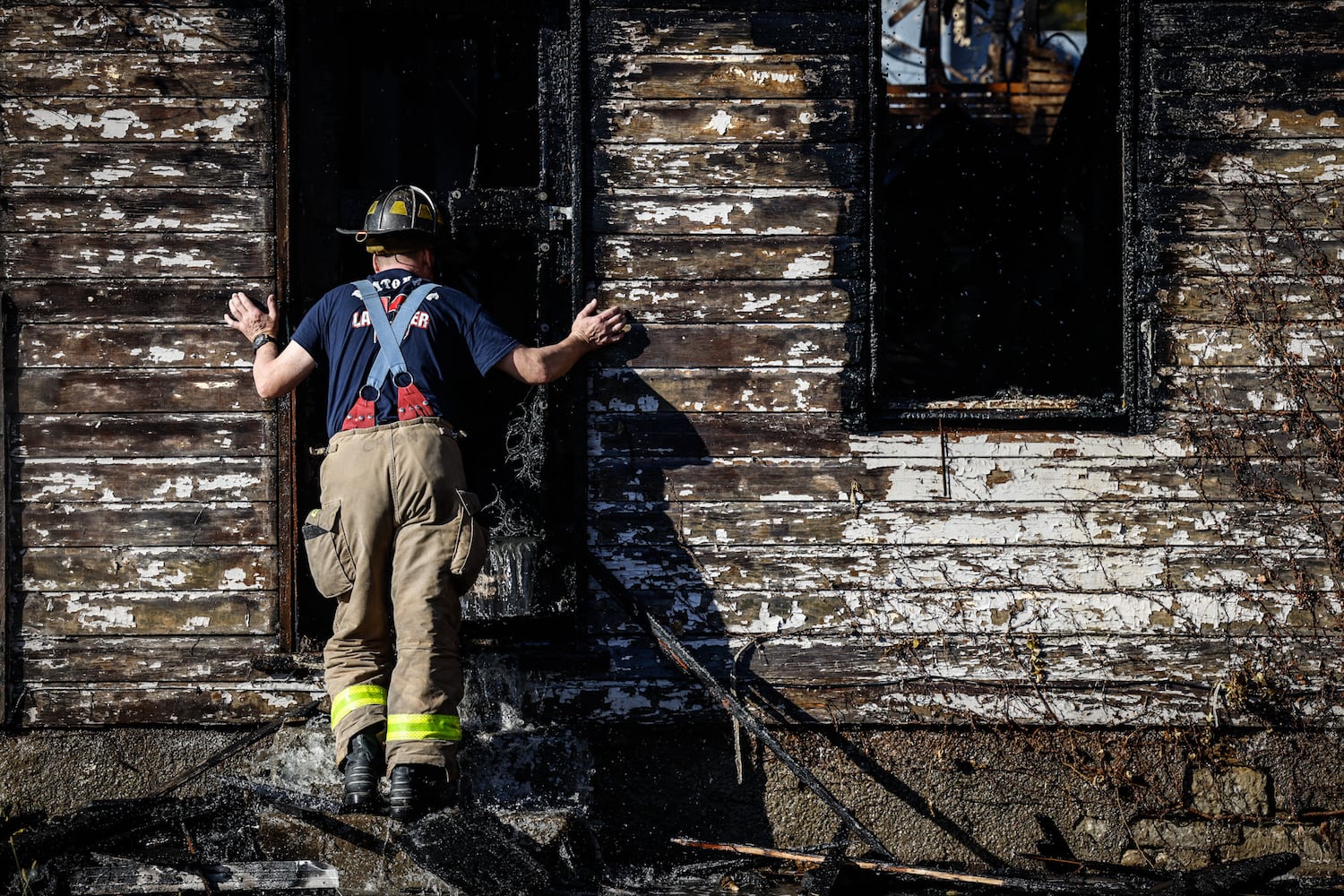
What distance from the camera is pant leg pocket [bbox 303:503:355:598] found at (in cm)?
350

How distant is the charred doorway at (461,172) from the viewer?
13.5ft

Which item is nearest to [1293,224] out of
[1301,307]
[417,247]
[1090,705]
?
[1301,307]

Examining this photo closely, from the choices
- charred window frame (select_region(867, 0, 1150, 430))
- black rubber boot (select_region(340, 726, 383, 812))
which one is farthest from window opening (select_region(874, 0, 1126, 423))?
black rubber boot (select_region(340, 726, 383, 812))

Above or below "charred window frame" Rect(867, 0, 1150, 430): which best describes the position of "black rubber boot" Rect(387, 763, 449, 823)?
below

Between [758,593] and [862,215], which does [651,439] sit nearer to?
[758,593]

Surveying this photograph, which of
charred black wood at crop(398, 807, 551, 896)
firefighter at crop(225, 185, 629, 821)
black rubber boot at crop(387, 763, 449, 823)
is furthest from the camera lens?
firefighter at crop(225, 185, 629, 821)

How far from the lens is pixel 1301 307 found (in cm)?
404

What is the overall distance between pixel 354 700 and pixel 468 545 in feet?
2.21

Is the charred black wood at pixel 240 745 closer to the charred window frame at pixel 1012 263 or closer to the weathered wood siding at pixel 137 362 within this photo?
the weathered wood siding at pixel 137 362

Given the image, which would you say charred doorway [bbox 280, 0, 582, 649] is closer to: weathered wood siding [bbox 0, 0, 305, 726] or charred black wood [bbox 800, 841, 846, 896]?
weathered wood siding [bbox 0, 0, 305, 726]

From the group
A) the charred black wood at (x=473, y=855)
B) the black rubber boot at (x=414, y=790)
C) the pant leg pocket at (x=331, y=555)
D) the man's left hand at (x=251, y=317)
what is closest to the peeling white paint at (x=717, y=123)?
the man's left hand at (x=251, y=317)

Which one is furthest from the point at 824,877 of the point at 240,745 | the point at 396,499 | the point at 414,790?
the point at 240,745

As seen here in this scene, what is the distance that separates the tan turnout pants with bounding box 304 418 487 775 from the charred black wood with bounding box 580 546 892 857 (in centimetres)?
69

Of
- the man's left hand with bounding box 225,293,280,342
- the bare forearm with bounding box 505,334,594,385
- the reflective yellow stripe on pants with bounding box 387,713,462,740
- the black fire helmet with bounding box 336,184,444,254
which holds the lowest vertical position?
the reflective yellow stripe on pants with bounding box 387,713,462,740
